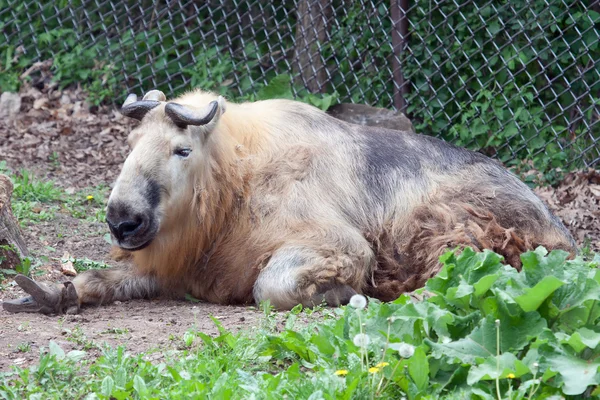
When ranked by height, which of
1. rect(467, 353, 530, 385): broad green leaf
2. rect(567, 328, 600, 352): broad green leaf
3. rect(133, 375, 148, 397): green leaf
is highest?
rect(133, 375, 148, 397): green leaf

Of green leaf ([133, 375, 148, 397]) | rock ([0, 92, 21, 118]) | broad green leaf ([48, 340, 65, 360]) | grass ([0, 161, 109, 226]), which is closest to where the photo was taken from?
green leaf ([133, 375, 148, 397])

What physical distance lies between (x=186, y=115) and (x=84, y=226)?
6.96ft

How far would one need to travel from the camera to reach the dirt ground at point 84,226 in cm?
410

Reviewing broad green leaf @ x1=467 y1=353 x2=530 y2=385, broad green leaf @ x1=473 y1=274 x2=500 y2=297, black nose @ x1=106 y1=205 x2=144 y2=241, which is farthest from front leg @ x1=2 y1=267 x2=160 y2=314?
broad green leaf @ x1=467 y1=353 x2=530 y2=385

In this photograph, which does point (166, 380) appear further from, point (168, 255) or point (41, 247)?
point (41, 247)

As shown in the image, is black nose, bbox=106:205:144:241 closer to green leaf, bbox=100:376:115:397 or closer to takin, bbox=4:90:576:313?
takin, bbox=4:90:576:313

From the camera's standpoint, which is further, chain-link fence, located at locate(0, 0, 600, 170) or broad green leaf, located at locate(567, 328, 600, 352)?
chain-link fence, located at locate(0, 0, 600, 170)

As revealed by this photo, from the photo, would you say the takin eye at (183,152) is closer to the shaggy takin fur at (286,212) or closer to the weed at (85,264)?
the shaggy takin fur at (286,212)

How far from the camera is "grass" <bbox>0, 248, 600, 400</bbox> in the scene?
3.15m

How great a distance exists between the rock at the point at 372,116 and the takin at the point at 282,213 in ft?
7.01

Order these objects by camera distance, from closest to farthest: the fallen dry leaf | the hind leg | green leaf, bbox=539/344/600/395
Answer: green leaf, bbox=539/344/600/395, the hind leg, the fallen dry leaf

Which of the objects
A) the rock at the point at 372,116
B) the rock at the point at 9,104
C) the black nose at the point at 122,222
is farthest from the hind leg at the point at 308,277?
the rock at the point at 9,104

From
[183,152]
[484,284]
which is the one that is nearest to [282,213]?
[183,152]

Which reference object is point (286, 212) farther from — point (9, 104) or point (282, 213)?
point (9, 104)
